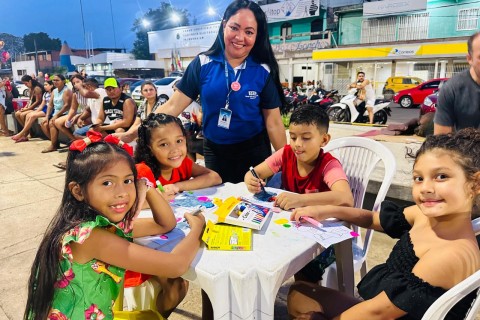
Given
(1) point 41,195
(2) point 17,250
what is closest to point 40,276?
(2) point 17,250

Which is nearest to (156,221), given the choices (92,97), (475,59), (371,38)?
(475,59)

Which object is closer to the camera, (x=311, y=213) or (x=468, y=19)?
(x=311, y=213)

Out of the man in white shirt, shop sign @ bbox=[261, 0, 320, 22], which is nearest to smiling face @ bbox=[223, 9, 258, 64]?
the man in white shirt

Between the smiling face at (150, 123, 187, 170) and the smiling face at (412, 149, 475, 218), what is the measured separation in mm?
1295

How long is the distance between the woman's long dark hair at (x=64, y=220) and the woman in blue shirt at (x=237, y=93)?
45.8 inches

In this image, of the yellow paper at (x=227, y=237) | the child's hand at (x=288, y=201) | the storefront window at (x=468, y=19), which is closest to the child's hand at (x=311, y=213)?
the child's hand at (x=288, y=201)

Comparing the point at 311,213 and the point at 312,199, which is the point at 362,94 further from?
the point at 311,213

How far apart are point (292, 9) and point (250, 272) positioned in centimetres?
2969

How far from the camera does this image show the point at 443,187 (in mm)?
1191

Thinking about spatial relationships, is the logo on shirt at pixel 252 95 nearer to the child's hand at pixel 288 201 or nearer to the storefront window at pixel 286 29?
the child's hand at pixel 288 201

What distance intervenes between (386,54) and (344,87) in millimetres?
3198

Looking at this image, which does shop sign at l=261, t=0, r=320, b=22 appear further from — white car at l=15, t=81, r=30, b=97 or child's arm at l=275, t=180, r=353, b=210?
child's arm at l=275, t=180, r=353, b=210

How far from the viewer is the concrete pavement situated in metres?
2.34

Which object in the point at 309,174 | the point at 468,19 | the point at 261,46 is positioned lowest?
the point at 309,174
